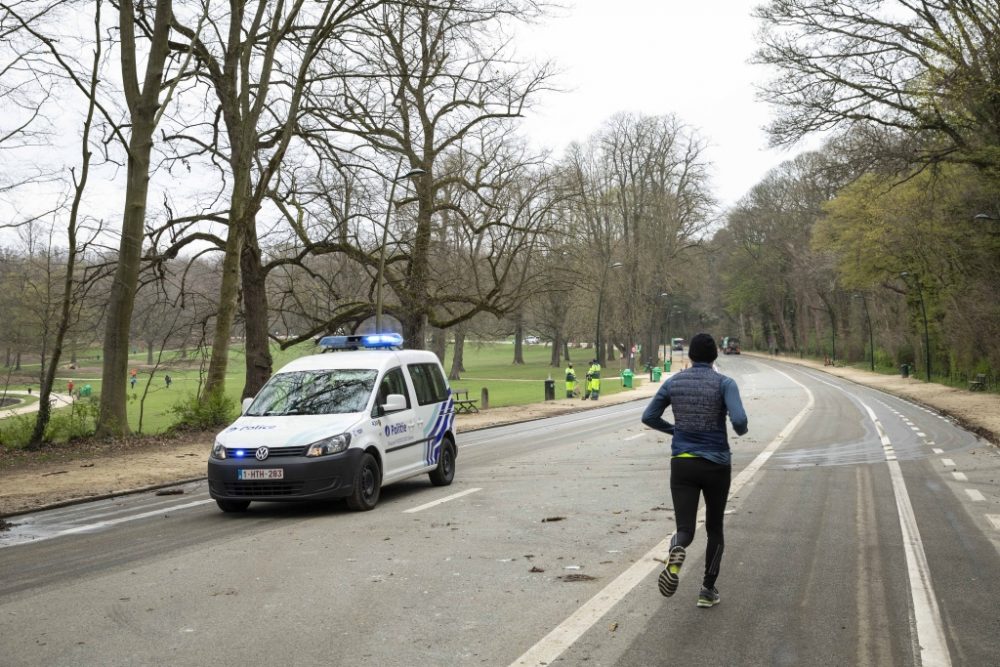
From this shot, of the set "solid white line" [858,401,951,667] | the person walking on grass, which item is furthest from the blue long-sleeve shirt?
"solid white line" [858,401,951,667]

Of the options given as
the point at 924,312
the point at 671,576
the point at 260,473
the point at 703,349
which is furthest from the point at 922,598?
the point at 924,312

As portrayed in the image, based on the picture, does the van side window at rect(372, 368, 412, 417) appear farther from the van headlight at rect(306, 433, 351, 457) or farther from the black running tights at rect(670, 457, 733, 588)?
the black running tights at rect(670, 457, 733, 588)

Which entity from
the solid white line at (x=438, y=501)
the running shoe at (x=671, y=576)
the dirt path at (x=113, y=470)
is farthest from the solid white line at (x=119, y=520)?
the running shoe at (x=671, y=576)

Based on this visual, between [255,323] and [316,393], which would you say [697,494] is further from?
[255,323]

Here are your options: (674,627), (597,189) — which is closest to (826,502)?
(674,627)

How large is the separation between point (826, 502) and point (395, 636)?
682cm

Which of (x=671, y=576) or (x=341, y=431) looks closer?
(x=671, y=576)

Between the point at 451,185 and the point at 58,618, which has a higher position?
the point at 451,185

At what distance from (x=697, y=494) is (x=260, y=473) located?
17.9ft

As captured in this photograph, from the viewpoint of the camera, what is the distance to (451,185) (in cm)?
3177

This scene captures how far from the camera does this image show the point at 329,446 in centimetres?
1016

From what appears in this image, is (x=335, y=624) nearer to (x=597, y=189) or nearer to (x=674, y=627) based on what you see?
(x=674, y=627)

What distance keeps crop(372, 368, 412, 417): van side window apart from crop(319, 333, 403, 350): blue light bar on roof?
99 centimetres

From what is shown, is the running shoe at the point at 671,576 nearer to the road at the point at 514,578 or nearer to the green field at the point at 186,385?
the road at the point at 514,578
